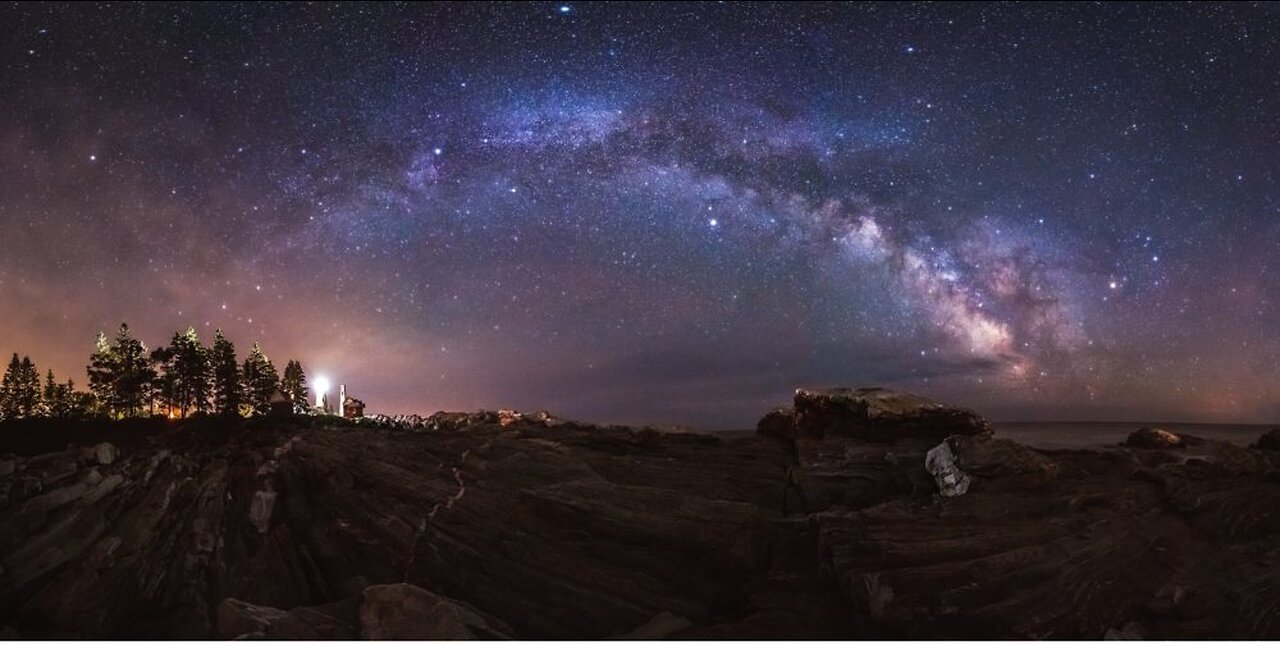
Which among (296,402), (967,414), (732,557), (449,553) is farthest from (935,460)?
(296,402)

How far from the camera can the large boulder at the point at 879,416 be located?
25.0m

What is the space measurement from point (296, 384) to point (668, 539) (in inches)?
4038

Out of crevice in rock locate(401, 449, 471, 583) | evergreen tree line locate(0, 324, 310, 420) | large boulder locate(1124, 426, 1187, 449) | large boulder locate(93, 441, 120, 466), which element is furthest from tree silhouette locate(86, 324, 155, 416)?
large boulder locate(1124, 426, 1187, 449)

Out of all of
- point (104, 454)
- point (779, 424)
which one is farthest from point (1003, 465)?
point (104, 454)

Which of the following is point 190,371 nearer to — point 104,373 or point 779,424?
point 104,373

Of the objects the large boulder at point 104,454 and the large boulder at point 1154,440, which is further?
the large boulder at point 1154,440

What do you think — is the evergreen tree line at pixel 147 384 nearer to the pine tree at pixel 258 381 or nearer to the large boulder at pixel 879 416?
the pine tree at pixel 258 381

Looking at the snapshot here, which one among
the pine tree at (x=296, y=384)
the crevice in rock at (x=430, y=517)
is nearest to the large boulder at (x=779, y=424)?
the crevice in rock at (x=430, y=517)

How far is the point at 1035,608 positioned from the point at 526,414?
3125 cm

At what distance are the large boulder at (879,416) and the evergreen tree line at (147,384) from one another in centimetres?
7575

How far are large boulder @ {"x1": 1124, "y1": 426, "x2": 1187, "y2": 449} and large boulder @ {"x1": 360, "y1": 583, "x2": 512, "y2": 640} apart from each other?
35037 millimetres

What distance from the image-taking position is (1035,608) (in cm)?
1408

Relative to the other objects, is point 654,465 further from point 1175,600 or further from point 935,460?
point 1175,600

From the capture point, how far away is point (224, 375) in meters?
79.8
